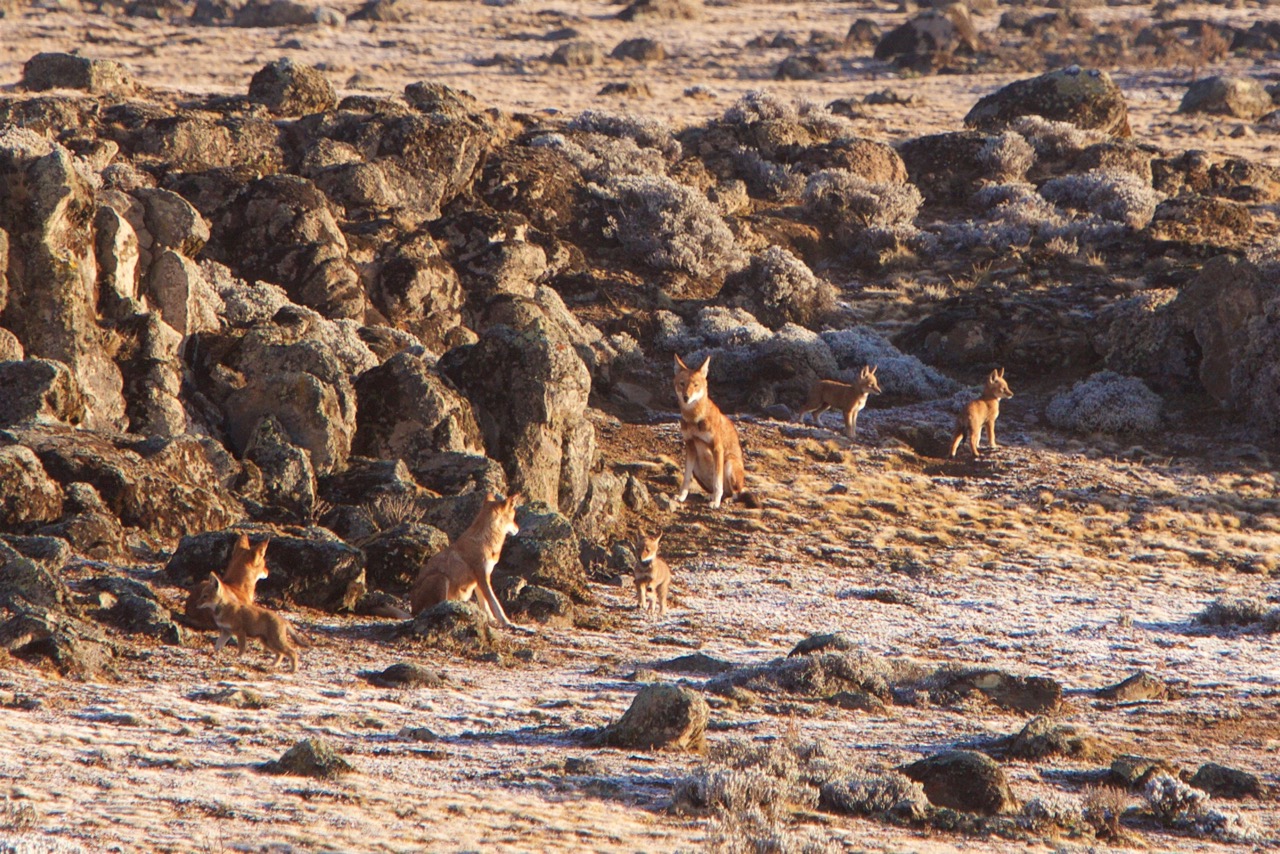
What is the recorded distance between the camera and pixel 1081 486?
20.0 meters

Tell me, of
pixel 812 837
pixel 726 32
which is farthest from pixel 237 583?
pixel 726 32

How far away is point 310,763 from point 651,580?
6.40 meters

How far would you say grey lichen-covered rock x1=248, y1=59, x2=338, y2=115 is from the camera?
2908cm

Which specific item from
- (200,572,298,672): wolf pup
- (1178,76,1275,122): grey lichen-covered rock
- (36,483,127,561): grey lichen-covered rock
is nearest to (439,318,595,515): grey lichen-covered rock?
(36,483,127,561): grey lichen-covered rock

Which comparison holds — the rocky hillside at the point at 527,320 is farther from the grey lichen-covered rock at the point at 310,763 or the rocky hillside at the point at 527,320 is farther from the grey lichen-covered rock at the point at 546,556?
the grey lichen-covered rock at the point at 310,763

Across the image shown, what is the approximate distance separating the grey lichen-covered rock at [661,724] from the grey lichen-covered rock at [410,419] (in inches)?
292

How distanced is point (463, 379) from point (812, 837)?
10.4 meters

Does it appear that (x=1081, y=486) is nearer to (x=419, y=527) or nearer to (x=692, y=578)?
(x=692, y=578)

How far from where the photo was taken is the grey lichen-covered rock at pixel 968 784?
311 inches

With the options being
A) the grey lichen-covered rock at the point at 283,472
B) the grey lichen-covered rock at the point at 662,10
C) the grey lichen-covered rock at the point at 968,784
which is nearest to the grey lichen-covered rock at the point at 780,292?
the grey lichen-covered rock at the point at 283,472

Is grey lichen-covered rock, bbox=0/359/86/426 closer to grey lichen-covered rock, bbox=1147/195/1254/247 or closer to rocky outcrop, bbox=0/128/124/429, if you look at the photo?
rocky outcrop, bbox=0/128/124/429

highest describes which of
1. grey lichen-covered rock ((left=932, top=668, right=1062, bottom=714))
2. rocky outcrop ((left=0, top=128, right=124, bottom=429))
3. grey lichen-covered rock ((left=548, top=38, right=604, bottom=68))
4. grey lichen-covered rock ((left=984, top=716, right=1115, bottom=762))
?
grey lichen-covered rock ((left=548, top=38, right=604, bottom=68))

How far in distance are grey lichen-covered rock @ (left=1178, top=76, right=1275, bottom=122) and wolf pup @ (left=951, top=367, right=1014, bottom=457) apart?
26.8 m

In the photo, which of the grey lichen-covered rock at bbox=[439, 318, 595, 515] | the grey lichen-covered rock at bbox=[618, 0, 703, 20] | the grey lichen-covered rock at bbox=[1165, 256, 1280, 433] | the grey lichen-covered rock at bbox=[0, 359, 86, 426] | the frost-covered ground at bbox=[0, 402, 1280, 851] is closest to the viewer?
the frost-covered ground at bbox=[0, 402, 1280, 851]
